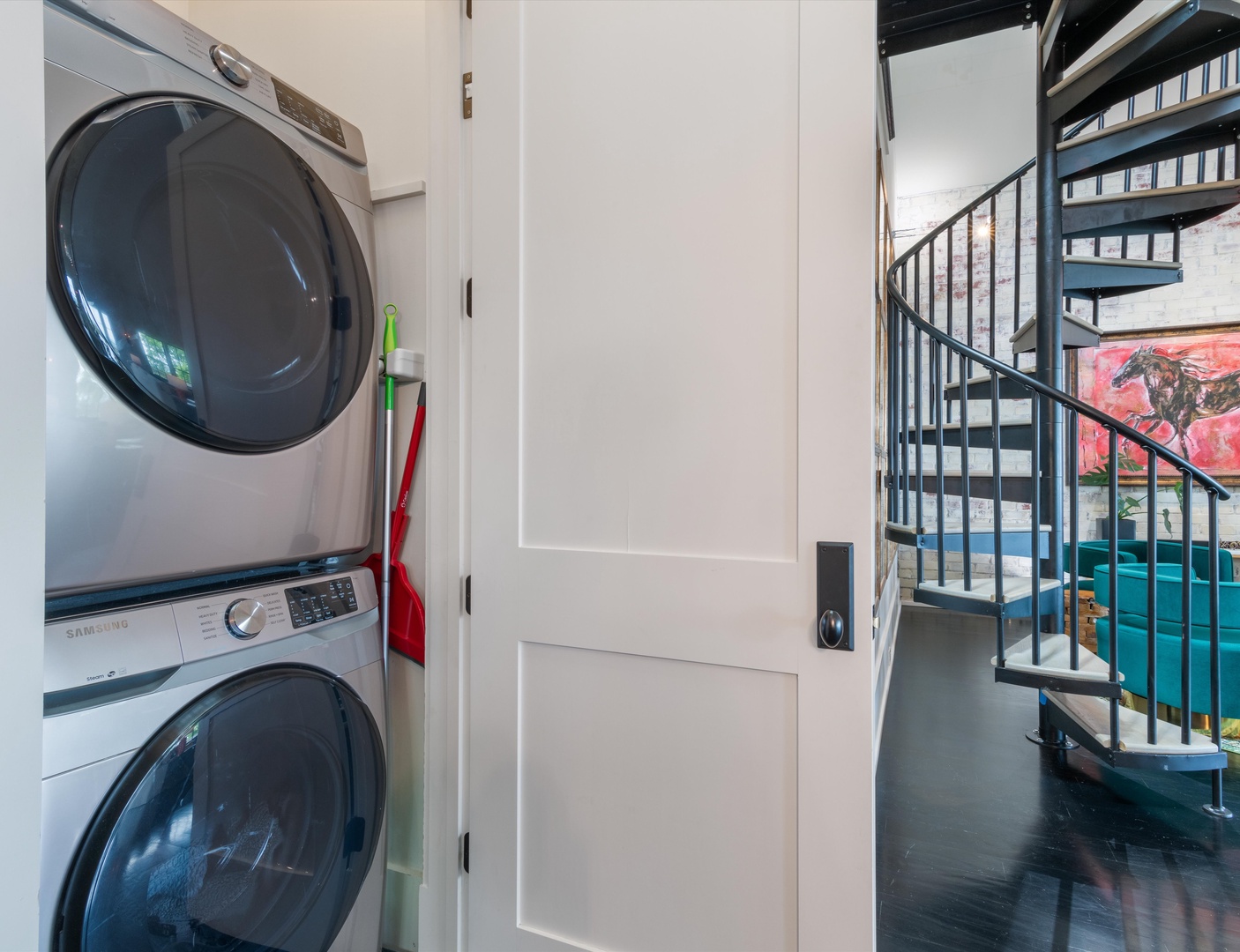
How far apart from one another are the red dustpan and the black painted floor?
1.53 meters

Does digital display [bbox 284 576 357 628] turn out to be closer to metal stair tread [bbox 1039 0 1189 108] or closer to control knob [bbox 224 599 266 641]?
control knob [bbox 224 599 266 641]

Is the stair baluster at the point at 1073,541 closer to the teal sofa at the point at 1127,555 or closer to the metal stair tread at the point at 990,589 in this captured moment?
the metal stair tread at the point at 990,589

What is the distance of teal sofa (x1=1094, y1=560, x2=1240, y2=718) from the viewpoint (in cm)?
256

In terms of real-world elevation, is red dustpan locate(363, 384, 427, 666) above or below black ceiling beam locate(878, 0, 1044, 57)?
below

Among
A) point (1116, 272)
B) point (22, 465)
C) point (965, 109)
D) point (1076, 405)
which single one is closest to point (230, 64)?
point (22, 465)

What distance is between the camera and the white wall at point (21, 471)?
1.66ft

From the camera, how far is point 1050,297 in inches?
109

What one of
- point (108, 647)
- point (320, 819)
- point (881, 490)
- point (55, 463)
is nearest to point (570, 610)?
point (320, 819)

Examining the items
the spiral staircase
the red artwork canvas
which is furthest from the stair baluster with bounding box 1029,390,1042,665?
the red artwork canvas

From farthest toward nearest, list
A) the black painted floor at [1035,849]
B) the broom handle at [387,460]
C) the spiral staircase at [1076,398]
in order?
the spiral staircase at [1076,398] → the black painted floor at [1035,849] → the broom handle at [387,460]

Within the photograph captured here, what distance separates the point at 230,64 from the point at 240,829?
4.28ft

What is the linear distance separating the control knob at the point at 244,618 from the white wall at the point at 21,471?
0.49 metres

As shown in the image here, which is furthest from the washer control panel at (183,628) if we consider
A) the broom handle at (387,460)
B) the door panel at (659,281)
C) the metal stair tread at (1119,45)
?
the metal stair tread at (1119,45)

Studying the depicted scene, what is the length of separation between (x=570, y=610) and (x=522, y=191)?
91 centimetres
